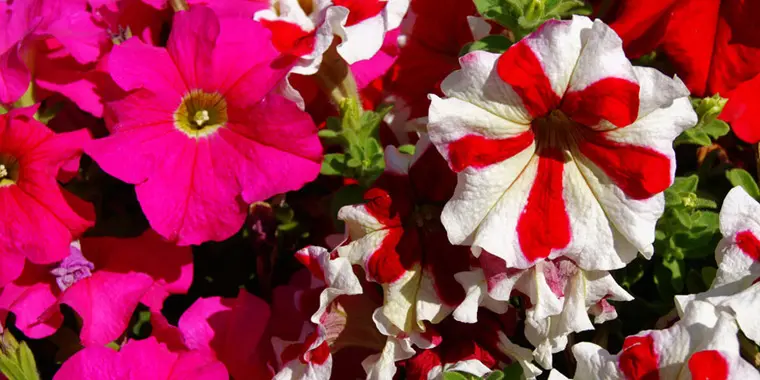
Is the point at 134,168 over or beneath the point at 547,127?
beneath

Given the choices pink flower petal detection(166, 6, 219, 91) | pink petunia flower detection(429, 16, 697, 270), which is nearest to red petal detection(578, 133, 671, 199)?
pink petunia flower detection(429, 16, 697, 270)

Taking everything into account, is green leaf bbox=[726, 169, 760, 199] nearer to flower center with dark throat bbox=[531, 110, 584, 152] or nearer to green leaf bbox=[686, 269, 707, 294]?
green leaf bbox=[686, 269, 707, 294]

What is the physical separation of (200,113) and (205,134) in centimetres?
3

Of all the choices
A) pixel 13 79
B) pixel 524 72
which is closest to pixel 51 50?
pixel 13 79

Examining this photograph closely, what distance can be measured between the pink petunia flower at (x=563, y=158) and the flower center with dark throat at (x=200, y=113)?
0.38m

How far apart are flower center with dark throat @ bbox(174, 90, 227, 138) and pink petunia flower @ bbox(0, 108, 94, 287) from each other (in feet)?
0.41

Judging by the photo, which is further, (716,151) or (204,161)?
(716,151)

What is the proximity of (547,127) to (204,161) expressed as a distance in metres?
0.43

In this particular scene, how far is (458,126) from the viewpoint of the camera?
83 cm

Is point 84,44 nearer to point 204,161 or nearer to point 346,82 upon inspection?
point 204,161

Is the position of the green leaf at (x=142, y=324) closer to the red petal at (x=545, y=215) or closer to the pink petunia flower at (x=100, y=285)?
the pink petunia flower at (x=100, y=285)

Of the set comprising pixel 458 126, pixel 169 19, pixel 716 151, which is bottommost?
pixel 716 151

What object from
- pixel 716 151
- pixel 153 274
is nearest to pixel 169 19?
pixel 153 274

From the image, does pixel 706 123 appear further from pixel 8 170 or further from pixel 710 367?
pixel 8 170
